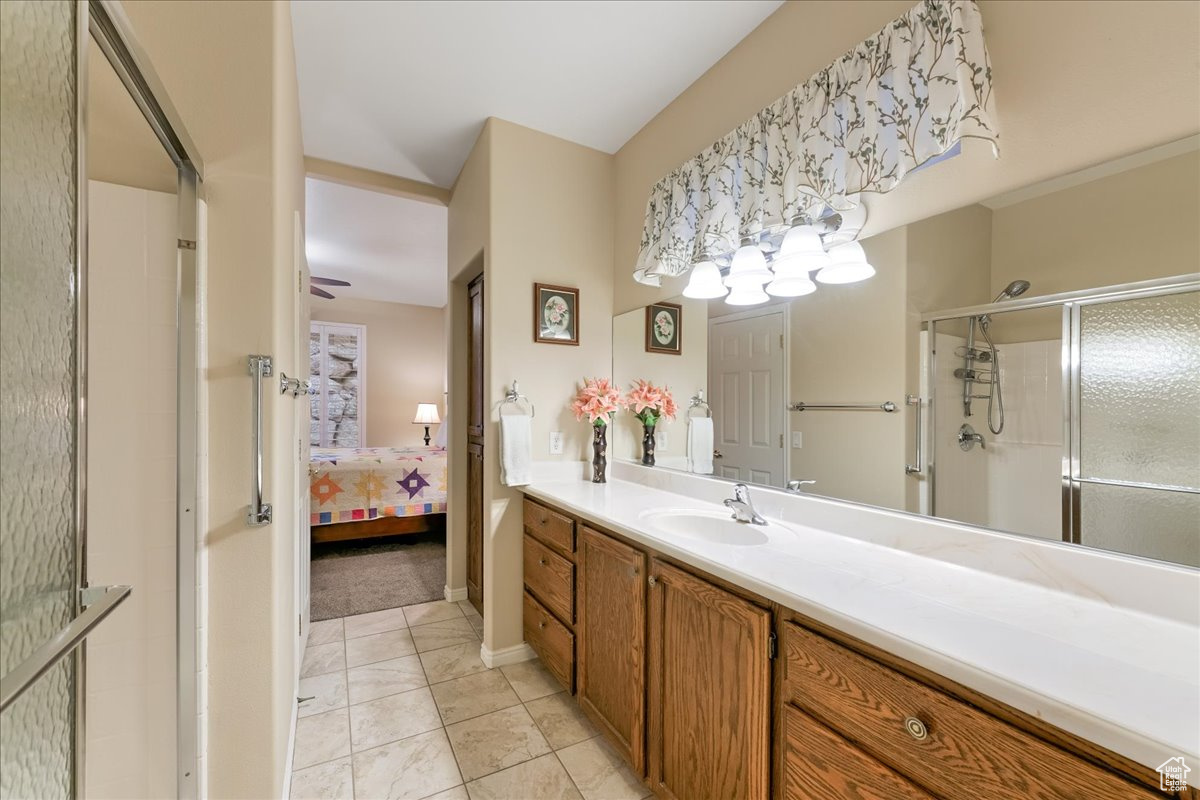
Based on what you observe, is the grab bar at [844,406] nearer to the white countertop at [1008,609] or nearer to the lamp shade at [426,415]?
the white countertop at [1008,609]

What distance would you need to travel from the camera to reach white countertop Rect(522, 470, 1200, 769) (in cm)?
61

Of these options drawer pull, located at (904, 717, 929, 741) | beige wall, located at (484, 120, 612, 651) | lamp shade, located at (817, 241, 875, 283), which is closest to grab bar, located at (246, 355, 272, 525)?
beige wall, located at (484, 120, 612, 651)

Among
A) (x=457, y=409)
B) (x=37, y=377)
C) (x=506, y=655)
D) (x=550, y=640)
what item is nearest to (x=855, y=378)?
(x=550, y=640)

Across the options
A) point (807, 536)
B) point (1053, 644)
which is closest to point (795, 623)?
point (1053, 644)

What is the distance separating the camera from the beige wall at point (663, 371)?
215 centimetres

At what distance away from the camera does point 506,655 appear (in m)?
2.29

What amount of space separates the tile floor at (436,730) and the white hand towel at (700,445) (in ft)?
3.68

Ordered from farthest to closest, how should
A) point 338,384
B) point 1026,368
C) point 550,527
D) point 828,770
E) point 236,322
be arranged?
point 338,384 < point 550,527 < point 236,322 < point 1026,368 < point 828,770

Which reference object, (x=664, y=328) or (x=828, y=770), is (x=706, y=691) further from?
(x=664, y=328)

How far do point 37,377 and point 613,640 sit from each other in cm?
151

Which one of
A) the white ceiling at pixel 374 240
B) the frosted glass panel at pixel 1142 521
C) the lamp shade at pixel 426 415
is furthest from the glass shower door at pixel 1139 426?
the lamp shade at pixel 426 415

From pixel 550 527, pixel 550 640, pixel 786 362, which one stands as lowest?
pixel 550 640

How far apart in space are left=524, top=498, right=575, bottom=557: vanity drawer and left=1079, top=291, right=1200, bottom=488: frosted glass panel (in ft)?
4.94

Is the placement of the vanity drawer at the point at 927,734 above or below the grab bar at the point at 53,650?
below
